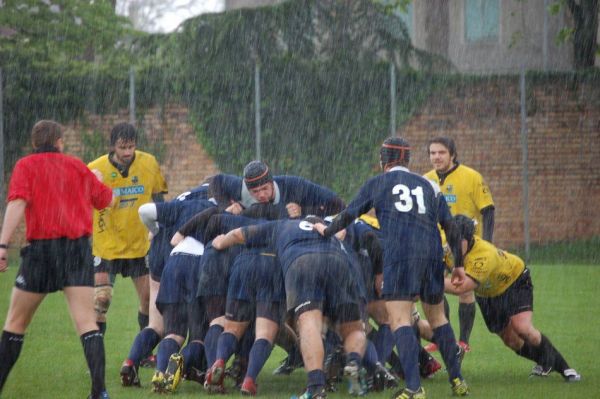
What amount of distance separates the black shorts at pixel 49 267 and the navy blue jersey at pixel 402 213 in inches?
74.1

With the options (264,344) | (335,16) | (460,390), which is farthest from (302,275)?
(335,16)

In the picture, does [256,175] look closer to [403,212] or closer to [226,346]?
[403,212]

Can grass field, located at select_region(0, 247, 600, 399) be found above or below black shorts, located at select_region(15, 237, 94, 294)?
below

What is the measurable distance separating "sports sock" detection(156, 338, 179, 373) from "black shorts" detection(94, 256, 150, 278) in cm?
248

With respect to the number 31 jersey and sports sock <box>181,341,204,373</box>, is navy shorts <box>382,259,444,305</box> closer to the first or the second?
the number 31 jersey

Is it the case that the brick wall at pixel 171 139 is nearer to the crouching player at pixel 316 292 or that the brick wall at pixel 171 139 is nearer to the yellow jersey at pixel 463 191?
the yellow jersey at pixel 463 191

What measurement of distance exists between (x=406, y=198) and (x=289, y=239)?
90cm

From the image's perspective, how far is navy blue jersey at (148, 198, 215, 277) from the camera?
9.84 metres

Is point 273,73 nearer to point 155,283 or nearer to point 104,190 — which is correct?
point 155,283

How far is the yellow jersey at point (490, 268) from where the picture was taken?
30.2ft

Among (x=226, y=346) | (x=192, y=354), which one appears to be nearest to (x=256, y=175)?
(x=226, y=346)

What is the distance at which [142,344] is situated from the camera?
A: 9461mm

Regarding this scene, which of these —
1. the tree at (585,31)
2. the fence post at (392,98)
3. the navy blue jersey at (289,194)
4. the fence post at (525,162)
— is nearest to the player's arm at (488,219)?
the navy blue jersey at (289,194)

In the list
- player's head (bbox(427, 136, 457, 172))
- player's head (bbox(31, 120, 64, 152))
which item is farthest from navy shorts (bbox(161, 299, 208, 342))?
player's head (bbox(427, 136, 457, 172))
